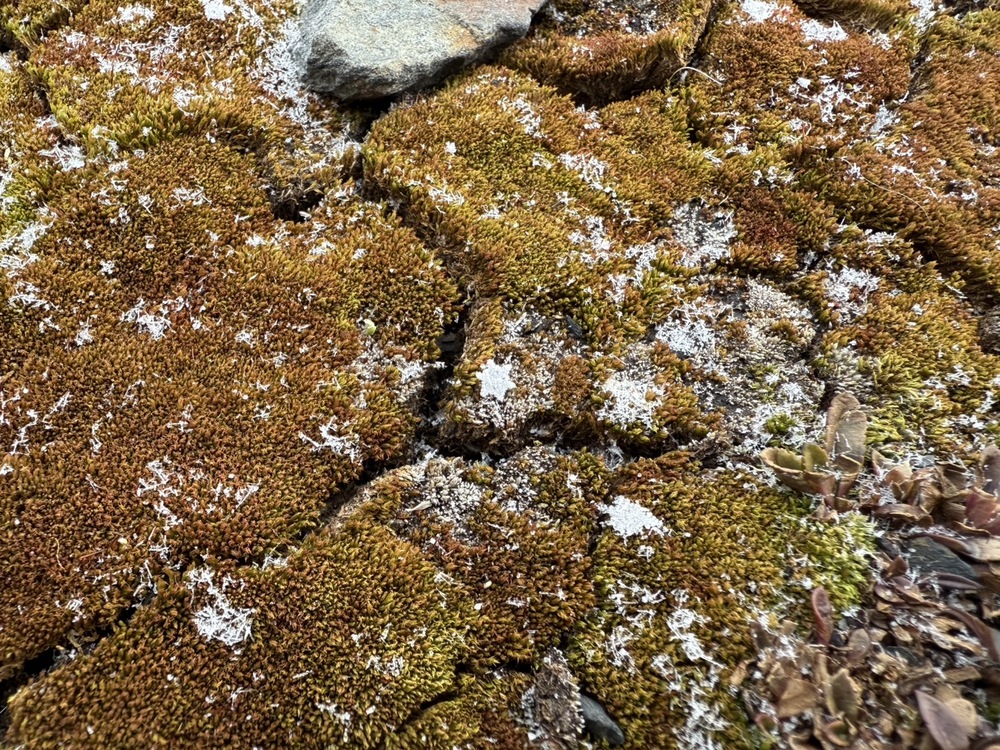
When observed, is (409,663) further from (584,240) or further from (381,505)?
(584,240)

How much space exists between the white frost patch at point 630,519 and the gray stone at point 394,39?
2508 millimetres

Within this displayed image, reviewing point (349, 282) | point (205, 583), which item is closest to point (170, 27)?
point (349, 282)

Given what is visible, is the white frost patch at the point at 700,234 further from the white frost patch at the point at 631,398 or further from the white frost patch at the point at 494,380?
the white frost patch at the point at 494,380

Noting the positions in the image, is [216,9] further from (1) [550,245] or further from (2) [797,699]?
(2) [797,699]

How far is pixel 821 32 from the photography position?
12.9 ft

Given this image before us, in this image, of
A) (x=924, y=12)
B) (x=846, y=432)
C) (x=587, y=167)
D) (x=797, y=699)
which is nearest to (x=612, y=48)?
(x=587, y=167)

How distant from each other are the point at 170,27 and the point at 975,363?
4474 mm

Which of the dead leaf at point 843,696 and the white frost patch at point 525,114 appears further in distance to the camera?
the white frost patch at point 525,114

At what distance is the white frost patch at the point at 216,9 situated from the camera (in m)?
3.63

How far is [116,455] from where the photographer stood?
2695mm

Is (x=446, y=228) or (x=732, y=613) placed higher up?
(x=446, y=228)

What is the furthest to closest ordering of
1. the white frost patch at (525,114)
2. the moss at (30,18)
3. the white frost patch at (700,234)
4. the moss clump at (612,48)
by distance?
the moss clump at (612,48)
the white frost patch at (525,114)
the moss at (30,18)
the white frost patch at (700,234)

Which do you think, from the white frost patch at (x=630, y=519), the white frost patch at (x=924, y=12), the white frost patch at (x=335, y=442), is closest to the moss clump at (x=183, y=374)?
the white frost patch at (x=335, y=442)

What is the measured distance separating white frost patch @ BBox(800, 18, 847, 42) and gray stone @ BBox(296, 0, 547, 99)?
1.69 meters
